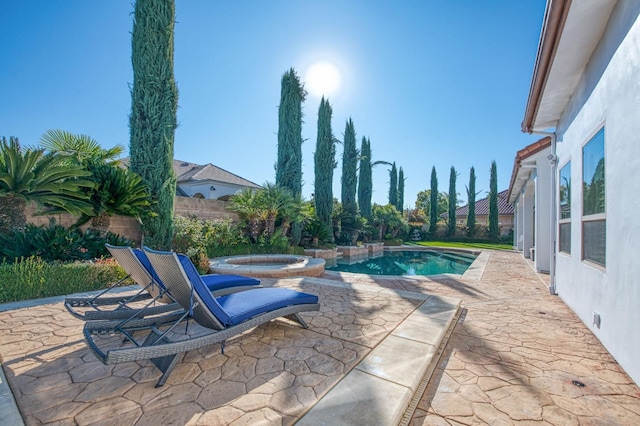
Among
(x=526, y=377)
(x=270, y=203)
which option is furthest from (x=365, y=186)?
(x=526, y=377)

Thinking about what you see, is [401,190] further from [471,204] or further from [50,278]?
[50,278]

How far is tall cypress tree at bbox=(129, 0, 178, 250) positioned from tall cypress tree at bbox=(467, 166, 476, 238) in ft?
96.6

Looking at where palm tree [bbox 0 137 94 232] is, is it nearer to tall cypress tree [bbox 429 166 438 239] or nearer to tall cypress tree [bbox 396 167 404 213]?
tall cypress tree [bbox 429 166 438 239]

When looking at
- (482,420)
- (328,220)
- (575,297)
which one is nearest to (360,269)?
(328,220)

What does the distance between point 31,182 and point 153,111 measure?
413 cm

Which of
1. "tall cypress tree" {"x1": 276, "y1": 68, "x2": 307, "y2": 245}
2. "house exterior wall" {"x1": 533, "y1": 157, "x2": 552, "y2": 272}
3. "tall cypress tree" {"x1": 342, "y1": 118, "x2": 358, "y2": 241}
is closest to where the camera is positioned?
"house exterior wall" {"x1": 533, "y1": 157, "x2": 552, "y2": 272}

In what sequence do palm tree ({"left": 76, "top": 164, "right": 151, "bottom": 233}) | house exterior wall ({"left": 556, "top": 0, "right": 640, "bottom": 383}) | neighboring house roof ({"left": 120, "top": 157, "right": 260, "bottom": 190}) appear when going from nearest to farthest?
house exterior wall ({"left": 556, "top": 0, "right": 640, "bottom": 383}) → palm tree ({"left": 76, "top": 164, "right": 151, "bottom": 233}) → neighboring house roof ({"left": 120, "top": 157, "right": 260, "bottom": 190})

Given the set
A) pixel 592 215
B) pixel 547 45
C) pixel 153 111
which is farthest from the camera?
pixel 153 111

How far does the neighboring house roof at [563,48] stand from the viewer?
334 cm

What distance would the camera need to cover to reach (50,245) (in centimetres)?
Answer: 611

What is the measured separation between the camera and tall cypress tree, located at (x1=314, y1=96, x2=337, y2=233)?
1695 centimetres

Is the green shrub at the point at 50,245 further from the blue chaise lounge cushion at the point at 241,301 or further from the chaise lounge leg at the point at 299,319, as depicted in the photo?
the chaise lounge leg at the point at 299,319

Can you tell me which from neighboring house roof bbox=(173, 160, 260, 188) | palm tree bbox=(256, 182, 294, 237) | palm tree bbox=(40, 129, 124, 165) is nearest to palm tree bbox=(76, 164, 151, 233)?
palm tree bbox=(40, 129, 124, 165)

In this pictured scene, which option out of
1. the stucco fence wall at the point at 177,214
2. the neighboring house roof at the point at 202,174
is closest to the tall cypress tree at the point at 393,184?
the neighboring house roof at the point at 202,174
